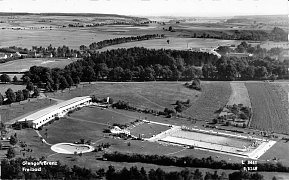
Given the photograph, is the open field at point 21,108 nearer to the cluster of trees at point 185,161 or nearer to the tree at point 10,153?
→ the tree at point 10,153

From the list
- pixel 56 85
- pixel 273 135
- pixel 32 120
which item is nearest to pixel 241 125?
pixel 273 135

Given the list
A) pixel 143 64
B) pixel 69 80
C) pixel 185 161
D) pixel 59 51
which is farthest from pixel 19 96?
pixel 59 51

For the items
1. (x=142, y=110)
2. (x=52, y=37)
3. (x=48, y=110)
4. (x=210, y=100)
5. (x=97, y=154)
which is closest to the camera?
(x=97, y=154)

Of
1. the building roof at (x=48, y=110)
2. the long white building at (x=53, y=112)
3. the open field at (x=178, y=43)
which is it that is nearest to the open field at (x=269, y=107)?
the long white building at (x=53, y=112)

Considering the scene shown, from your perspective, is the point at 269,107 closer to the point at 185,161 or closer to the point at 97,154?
the point at 185,161

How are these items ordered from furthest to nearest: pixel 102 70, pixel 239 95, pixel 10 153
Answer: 1. pixel 102 70
2. pixel 239 95
3. pixel 10 153

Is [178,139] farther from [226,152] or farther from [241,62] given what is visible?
[241,62]

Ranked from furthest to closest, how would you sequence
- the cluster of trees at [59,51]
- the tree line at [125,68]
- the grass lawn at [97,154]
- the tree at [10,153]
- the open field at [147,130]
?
the cluster of trees at [59,51]
the tree line at [125,68]
the open field at [147,130]
the tree at [10,153]
the grass lawn at [97,154]
